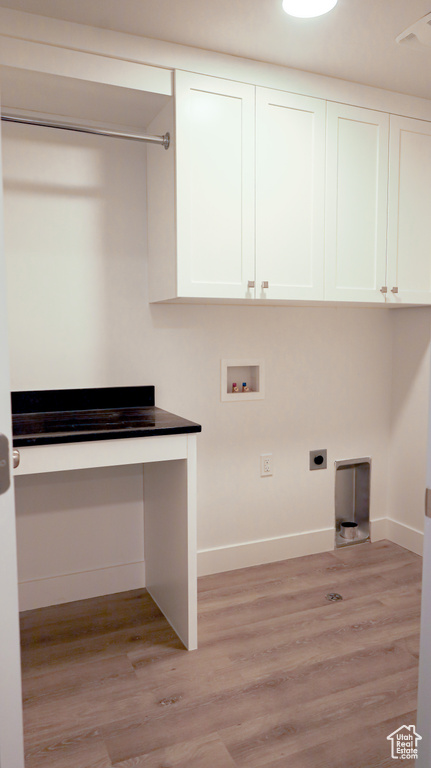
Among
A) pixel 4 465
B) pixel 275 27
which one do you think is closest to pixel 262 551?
pixel 4 465

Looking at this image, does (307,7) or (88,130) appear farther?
(88,130)

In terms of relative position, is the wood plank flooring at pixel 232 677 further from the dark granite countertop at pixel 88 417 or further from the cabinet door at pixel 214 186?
the cabinet door at pixel 214 186

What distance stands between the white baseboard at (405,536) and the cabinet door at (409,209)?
126 centimetres

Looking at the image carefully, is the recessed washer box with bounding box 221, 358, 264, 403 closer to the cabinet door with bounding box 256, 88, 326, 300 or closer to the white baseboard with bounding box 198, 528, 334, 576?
the cabinet door with bounding box 256, 88, 326, 300

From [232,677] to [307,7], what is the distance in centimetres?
224

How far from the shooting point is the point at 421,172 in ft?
8.30

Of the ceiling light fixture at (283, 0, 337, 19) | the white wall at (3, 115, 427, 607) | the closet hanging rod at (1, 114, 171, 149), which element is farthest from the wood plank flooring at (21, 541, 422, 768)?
the ceiling light fixture at (283, 0, 337, 19)

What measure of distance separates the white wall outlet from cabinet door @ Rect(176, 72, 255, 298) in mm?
924

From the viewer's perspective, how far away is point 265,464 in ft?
9.02

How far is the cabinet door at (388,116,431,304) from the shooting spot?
2.47 metres

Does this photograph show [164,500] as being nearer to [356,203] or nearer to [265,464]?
[265,464]

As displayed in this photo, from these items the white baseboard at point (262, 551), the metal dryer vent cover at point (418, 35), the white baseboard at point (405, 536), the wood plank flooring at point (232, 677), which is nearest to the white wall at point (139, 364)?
the white baseboard at point (262, 551)

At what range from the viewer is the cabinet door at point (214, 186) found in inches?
80.4

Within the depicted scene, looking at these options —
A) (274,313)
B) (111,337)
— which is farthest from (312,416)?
(111,337)
